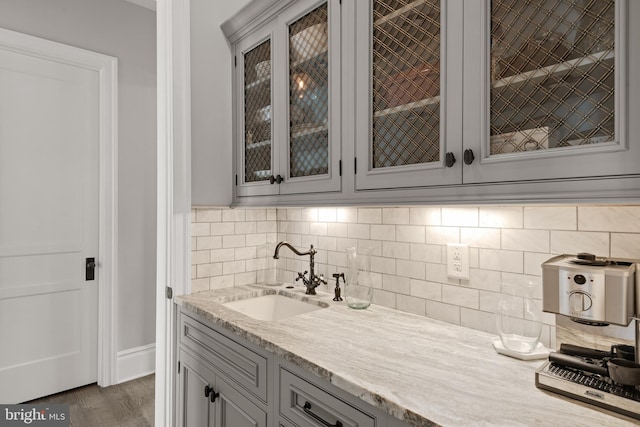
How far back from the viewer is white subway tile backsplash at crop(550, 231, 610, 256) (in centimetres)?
104

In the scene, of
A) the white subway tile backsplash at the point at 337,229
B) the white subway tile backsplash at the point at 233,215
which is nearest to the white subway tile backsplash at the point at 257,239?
the white subway tile backsplash at the point at 233,215

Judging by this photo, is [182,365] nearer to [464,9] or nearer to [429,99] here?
[429,99]

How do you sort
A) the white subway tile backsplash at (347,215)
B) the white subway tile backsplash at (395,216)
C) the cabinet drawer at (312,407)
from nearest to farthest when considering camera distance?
the cabinet drawer at (312,407) < the white subway tile backsplash at (395,216) < the white subway tile backsplash at (347,215)

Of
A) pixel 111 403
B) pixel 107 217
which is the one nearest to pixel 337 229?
pixel 107 217

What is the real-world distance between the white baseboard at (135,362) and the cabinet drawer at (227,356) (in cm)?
148

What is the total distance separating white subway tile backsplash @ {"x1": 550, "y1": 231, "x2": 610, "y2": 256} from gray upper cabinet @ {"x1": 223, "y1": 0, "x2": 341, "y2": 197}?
0.76 metres

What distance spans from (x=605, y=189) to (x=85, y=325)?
3233 millimetres

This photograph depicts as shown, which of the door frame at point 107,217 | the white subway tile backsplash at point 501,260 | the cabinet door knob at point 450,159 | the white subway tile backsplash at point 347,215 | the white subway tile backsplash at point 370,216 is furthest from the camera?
the door frame at point 107,217

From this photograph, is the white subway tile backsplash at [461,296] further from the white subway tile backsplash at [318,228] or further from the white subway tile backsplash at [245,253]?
the white subway tile backsplash at [245,253]

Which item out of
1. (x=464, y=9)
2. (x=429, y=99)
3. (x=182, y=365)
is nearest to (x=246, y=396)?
(x=182, y=365)

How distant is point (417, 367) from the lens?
3.31 feet

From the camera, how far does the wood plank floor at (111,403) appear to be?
92.9 inches

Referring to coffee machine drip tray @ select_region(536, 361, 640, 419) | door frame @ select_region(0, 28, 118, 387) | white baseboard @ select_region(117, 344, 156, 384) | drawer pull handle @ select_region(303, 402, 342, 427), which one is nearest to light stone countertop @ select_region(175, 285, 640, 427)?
coffee machine drip tray @ select_region(536, 361, 640, 419)

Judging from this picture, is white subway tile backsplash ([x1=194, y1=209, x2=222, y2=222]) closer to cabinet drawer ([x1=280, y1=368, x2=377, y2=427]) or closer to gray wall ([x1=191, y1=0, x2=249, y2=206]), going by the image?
gray wall ([x1=191, y1=0, x2=249, y2=206])
